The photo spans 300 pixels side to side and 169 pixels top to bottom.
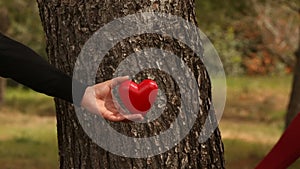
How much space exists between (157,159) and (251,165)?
23.0 ft

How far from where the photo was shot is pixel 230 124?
16484 mm

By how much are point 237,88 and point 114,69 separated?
17.3 meters

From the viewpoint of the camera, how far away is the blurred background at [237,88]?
1221cm

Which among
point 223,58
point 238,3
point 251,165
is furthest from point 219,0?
point 223,58

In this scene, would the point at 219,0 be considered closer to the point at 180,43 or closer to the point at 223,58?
the point at 180,43

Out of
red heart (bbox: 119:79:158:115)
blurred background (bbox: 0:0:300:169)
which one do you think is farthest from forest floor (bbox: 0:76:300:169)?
red heart (bbox: 119:79:158:115)

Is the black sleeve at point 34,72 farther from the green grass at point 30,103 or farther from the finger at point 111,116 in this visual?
the green grass at point 30,103

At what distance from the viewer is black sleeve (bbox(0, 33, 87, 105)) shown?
330 centimetres

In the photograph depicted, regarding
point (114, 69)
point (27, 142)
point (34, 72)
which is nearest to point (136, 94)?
point (34, 72)

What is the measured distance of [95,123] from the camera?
13.7 ft

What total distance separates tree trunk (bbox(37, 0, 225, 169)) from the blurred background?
655 centimetres

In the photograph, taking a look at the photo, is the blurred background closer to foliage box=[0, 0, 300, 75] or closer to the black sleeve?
foliage box=[0, 0, 300, 75]

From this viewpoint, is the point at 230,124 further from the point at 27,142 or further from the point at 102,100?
the point at 102,100

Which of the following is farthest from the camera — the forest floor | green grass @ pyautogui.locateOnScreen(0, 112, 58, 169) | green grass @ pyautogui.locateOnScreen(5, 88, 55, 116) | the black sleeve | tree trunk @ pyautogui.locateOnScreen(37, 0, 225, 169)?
green grass @ pyautogui.locateOnScreen(5, 88, 55, 116)
